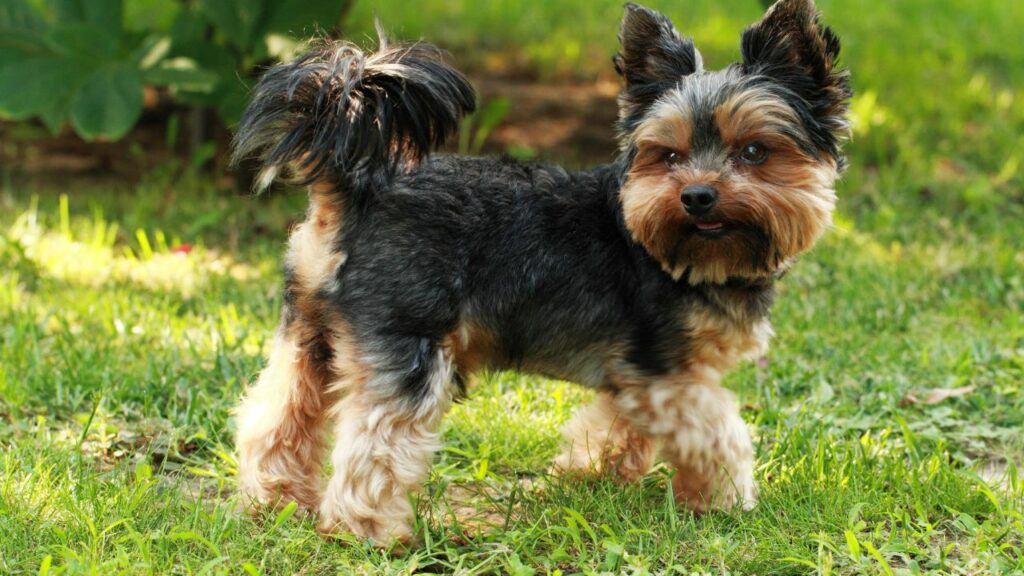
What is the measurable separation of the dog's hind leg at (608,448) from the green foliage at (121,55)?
2.67m

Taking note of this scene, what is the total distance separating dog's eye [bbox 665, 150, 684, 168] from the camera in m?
3.83

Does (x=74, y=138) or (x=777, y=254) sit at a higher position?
(x=777, y=254)

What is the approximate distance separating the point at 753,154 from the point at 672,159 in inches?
10.3

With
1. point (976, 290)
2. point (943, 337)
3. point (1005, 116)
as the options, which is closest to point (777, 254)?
point (943, 337)

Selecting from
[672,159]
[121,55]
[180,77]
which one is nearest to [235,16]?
[180,77]

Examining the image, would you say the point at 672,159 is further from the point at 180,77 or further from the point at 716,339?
the point at 180,77

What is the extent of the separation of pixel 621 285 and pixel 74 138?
6241 mm

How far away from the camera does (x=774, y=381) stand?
521 centimetres

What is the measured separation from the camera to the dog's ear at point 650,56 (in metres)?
3.95

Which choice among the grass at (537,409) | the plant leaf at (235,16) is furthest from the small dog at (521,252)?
the plant leaf at (235,16)

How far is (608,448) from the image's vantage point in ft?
14.2

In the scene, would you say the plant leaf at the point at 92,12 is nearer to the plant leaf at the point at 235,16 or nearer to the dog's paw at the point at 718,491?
the plant leaf at the point at 235,16

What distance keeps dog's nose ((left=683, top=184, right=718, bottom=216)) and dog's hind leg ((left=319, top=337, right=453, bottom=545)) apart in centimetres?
93

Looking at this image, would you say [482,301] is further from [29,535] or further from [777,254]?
[29,535]
